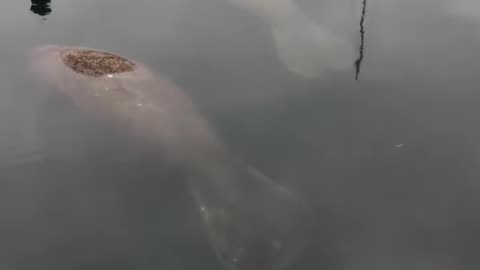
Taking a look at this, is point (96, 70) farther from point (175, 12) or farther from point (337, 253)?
point (337, 253)

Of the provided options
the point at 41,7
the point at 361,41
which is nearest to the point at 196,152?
the point at 361,41

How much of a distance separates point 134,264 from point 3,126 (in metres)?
3.40

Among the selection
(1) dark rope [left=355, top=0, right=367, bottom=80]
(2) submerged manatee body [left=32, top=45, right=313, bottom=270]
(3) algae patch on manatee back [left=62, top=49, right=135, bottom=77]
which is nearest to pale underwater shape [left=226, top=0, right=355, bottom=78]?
(1) dark rope [left=355, top=0, right=367, bottom=80]

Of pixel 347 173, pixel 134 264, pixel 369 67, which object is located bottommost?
pixel 134 264

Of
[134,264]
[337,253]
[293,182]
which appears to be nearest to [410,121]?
[293,182]

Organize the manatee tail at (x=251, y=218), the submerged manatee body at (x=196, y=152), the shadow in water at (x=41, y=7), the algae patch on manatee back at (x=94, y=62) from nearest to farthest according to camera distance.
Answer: the manatee tail at (x=251, y=218), the submerged manatee body at (x=196, y=152), the algae patch on manatee back at (x=94, y=62), the shadow in water at (x=41, y=7)

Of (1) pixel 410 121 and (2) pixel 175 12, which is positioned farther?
(2) pixel 175 12

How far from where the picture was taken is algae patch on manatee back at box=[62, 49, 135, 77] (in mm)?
9391

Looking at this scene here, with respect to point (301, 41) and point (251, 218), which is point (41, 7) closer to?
point (301, 41)

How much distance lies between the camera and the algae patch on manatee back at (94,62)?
9.39m

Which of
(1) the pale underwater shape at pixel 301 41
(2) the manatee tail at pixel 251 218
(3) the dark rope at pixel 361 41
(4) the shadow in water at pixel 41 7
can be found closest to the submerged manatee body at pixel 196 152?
(2) the manatee tail at pixel 251 218

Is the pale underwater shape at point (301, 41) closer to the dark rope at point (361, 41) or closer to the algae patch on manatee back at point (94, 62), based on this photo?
the dark rope at point (361, 41)

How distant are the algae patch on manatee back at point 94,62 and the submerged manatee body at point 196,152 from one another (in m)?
0.02

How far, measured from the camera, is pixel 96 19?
36.6 feet
